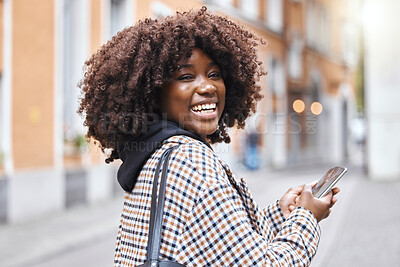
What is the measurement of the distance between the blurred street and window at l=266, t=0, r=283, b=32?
12.6 meters

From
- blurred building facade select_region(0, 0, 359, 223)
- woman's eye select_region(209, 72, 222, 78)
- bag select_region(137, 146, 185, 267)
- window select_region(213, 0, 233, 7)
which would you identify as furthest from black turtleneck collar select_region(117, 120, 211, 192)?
window select_region(213, 0, 233, 7)

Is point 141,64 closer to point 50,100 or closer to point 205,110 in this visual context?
point 205,110

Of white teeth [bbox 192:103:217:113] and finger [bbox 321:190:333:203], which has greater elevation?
white teeth [bbox 192:103:217:113]

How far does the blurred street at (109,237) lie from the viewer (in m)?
6.09

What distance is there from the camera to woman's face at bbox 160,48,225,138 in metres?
1.75

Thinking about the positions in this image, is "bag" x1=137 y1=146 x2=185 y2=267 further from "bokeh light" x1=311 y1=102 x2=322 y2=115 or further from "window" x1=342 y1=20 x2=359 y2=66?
"window" x1=342 y1=20 x2=359 y2=66

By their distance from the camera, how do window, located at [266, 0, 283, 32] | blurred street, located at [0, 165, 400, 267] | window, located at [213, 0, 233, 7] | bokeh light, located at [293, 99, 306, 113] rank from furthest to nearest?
bokeh light, located at [293, 99, 306, 113] < window, located at [266, 0, 283, 32] < window, located at [213, 0, 233, 7] < blurred street, located at [0, 165, 400, 267]

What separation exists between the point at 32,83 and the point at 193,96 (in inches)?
316

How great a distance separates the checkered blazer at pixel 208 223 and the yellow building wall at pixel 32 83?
304 inches

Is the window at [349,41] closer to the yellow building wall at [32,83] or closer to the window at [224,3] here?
the window at [224,3]

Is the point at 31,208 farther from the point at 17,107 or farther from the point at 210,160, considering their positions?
the point at 210,160

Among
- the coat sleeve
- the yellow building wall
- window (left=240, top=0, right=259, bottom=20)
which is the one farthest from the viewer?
window (left=240, top=0, right=259, bottom=20)

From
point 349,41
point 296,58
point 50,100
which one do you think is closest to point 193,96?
point 50,100

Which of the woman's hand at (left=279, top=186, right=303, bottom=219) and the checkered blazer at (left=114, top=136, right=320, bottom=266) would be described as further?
the woman's hand at (left=279, top=186, right=303, bottom=219)
